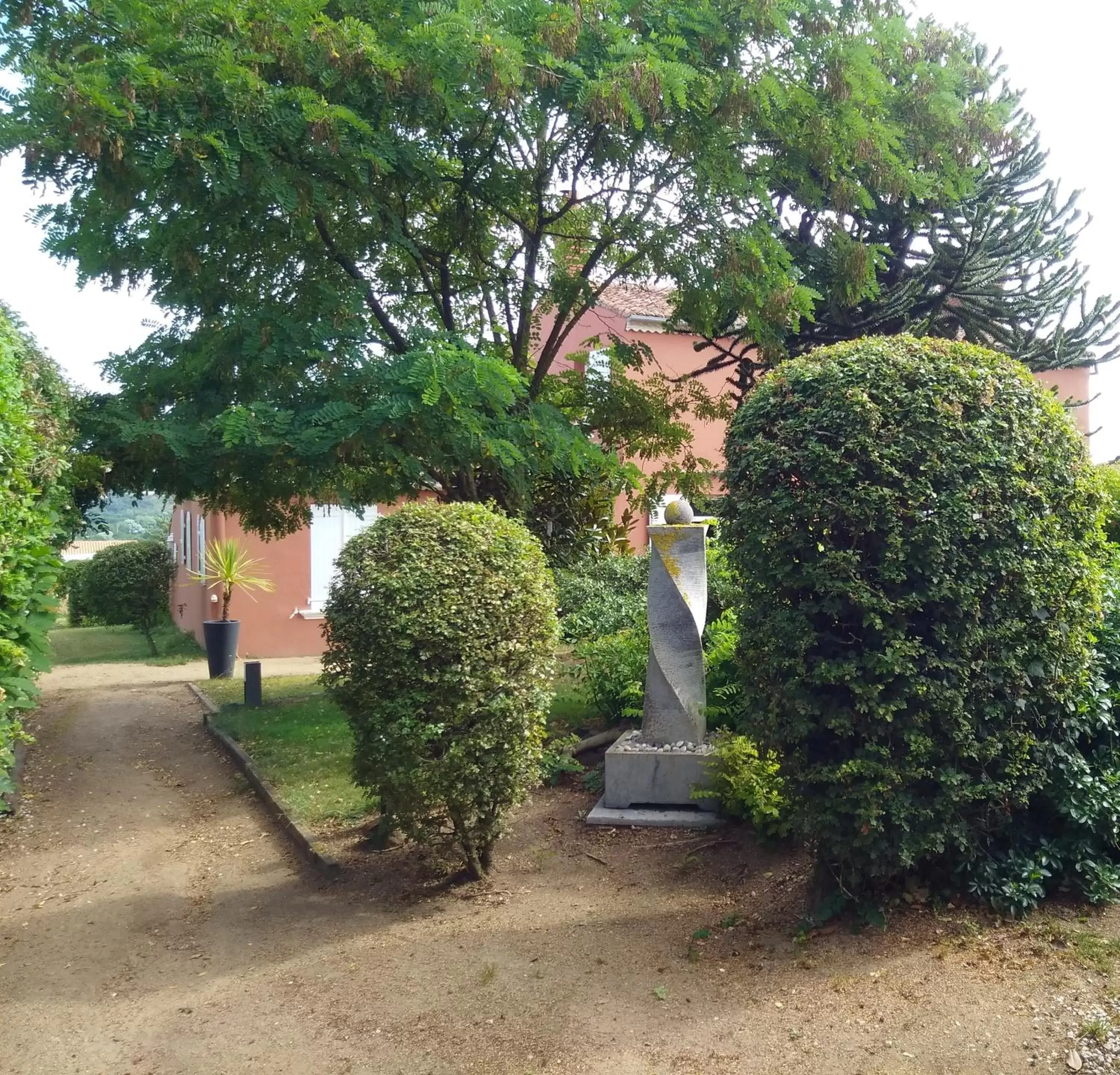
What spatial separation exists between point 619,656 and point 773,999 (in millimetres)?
4474

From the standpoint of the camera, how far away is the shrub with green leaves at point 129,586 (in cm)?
1953

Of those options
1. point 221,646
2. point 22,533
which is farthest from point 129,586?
point 22,533

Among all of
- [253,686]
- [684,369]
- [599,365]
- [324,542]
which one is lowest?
[253,686]

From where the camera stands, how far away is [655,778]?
6.80m

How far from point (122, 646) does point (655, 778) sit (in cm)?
1789

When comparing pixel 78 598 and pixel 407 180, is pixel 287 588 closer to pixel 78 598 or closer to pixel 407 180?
pixel 78 598

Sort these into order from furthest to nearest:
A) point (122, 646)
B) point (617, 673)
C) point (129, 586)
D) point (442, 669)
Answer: point (122, 646)
point (129, 586)
point (617, 673)
point (442, 669)

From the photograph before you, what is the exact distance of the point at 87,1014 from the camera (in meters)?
4.40

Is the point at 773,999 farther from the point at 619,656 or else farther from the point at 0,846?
the point at 0,846

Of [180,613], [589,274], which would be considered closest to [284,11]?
[589,274]

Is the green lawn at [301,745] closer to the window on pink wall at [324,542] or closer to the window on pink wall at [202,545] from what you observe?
the window on pink wall at [324,542]

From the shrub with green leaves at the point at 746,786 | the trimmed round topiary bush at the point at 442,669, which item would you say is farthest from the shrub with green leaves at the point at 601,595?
the trimmed round topiary bush at the point at 442,669

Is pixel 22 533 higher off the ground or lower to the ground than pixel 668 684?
higher

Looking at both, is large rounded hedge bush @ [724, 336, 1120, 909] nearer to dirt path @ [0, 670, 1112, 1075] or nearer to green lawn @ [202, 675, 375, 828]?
dirt path @ [0, 670, 1112, 1075]
